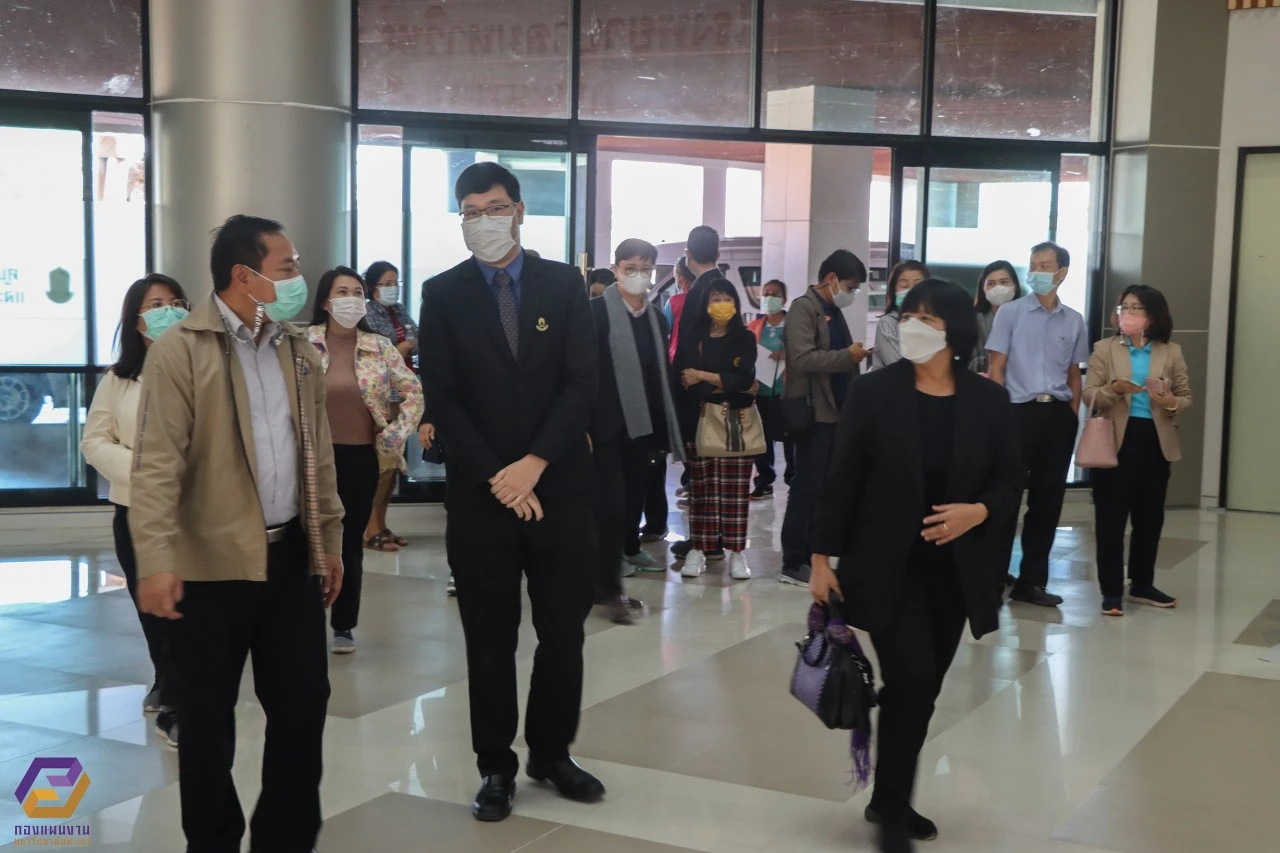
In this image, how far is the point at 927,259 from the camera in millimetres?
10188

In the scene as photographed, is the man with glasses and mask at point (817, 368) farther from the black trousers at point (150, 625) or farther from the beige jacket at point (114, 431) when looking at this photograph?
the beige jacket at point (114, 431)

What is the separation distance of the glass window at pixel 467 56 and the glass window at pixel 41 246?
6.47ft

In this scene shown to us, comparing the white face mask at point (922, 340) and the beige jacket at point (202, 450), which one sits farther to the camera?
the white face mask at point (922, 340)

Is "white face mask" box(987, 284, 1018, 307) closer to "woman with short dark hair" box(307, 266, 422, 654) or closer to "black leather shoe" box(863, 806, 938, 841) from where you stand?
"woman with short dark hair" box(307, 266, 422, 654)

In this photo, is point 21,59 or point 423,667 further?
point 21,59

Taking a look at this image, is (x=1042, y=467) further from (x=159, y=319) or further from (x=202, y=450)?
(x=202, y=450)

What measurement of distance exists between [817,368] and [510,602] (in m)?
3.51

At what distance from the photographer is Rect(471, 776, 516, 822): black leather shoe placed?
3900mm

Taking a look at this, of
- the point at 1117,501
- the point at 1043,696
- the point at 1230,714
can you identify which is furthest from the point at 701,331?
the point at 1230,714

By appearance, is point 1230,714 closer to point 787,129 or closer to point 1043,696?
point 1043,696

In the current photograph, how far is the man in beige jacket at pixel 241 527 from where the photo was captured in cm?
312

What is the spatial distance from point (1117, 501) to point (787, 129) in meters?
4.18

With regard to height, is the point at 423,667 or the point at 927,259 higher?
the point at 927,259

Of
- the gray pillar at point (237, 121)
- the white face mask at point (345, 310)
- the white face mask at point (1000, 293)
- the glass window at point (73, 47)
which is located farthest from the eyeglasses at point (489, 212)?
the glass window at point (73, 47)
